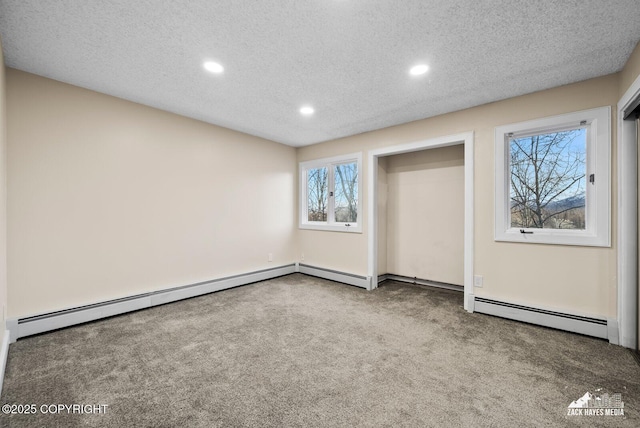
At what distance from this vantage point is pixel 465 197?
3.42 m

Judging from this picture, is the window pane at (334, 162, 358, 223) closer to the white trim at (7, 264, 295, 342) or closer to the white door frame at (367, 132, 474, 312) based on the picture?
the white door frame at (367, 132, 474, 312)

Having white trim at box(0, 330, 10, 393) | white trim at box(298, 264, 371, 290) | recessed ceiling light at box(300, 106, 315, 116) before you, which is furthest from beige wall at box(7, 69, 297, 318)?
recessed ceiling light at box(300, 106, 315, 116)

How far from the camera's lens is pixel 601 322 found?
2578mm

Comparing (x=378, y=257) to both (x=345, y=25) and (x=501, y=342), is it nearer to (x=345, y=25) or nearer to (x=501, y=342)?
(x=501, y=342)

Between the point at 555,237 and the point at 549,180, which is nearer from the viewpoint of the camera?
the point at 555,237

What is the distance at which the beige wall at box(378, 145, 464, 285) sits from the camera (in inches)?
163

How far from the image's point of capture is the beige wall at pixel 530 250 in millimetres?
2629

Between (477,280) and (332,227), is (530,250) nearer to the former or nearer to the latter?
(477,280)

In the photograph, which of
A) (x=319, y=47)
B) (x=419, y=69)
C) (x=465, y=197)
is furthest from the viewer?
(x=465, y=197)

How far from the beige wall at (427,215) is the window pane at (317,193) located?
1.14 metres

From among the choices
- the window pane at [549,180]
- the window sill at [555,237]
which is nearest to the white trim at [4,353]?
the window sill at [555,237]

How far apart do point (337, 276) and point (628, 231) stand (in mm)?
3457

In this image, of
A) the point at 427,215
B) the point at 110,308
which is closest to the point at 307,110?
the point at 427,215

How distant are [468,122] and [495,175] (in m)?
0.75
